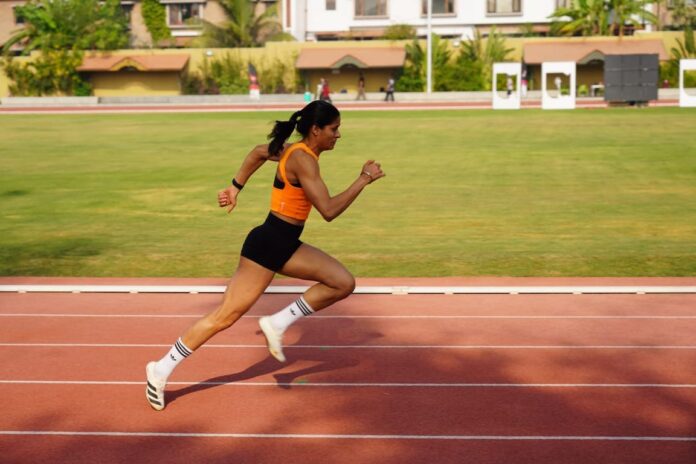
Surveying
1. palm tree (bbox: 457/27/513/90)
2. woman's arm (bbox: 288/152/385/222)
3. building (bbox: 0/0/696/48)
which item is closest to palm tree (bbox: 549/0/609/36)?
building (bbox: 0/0/696/48)

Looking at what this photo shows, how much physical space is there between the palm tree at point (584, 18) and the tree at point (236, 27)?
65.8 feet

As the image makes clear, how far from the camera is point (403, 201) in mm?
19859

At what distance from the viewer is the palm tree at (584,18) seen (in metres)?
69.8

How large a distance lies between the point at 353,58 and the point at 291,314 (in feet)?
207

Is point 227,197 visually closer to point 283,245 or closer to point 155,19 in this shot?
point 283,245

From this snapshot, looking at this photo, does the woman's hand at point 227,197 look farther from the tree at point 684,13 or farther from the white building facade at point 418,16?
the tree at point 684,13

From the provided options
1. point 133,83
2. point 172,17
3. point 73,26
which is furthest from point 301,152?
point 172,17

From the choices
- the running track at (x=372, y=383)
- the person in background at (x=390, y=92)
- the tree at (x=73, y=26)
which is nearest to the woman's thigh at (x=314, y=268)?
the running track at (x=372, y=383)

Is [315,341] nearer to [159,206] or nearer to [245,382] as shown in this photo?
[245,382]

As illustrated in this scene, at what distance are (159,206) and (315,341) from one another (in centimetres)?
1115

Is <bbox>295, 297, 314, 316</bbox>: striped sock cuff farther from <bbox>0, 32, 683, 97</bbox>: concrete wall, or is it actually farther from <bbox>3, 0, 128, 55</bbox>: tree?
<bbox>3, 0, 128, 55</bbox>: tree

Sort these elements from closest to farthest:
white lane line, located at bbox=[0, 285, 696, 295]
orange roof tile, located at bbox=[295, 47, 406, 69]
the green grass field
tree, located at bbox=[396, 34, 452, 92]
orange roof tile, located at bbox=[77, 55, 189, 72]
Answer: white lane line, located at bbox=[0, 285, 696, 295] → the green grass field → tree, located at bbox=[396, 34, 452, 92] → orange roof tile, located at bbox=[295, 47, 406, 69] → orange roof tile, located at bbox=[77, 55, 189, 72]

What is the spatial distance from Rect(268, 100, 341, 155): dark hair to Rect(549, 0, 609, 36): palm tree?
2597 inches

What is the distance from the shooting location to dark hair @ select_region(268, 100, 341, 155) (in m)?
6.81
